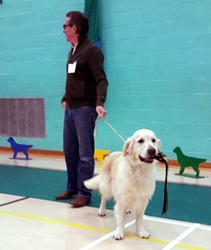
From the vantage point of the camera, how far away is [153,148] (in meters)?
2.18

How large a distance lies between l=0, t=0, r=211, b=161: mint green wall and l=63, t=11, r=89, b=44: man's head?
1.90 meters

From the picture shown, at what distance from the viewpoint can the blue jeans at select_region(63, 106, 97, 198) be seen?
3.05m

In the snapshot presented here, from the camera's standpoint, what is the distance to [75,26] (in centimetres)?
304

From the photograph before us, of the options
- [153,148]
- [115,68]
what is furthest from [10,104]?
[153,148]

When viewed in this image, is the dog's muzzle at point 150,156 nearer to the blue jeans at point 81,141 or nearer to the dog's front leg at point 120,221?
the dog's front leg at point 120,221

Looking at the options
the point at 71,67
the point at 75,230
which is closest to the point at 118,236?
the point at 75,230

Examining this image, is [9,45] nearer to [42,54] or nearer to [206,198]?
[42,54]

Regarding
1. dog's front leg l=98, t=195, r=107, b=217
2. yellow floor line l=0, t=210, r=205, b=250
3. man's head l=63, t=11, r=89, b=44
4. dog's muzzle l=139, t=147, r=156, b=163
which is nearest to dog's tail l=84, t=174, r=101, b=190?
dog's front leg l=98, t=195, r=107, b=217

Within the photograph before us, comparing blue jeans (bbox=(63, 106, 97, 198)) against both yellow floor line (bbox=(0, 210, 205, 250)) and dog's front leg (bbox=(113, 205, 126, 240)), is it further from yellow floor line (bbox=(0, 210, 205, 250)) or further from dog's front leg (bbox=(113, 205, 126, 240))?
dog's front leg (bbox=(113, 205, 126, 240))

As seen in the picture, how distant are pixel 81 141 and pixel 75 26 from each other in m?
0.98

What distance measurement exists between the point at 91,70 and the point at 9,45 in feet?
11.4

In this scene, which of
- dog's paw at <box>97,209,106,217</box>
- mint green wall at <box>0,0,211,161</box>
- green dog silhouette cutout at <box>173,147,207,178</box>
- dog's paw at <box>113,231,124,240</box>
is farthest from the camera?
mint green wall at <box>0,0,211,161</box>

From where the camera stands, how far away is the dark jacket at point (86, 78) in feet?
9.79

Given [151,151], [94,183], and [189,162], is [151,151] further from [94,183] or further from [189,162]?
[189,162]
